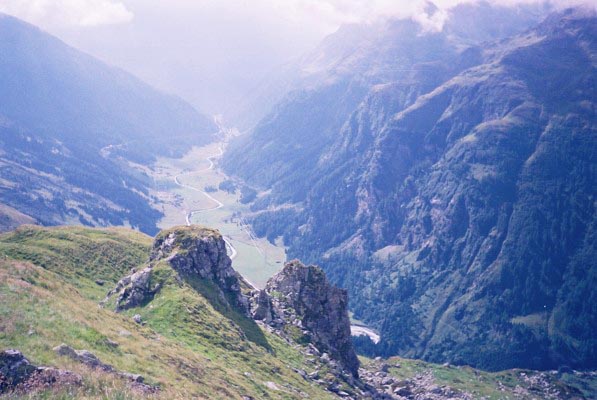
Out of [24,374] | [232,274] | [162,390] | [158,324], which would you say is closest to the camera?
[24,374]

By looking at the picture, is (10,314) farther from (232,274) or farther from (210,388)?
(232,274)

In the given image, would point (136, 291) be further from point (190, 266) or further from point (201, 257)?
point (201, 257)

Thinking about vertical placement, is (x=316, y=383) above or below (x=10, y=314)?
below

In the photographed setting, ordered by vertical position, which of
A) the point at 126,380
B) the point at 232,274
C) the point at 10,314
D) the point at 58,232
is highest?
the point at 58,232

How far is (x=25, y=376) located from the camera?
3403cm

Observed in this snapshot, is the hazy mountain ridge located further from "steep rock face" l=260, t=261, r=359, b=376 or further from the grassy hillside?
"steep rock face" l=260, t=261, r=359, b=376

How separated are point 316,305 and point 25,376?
105 metres

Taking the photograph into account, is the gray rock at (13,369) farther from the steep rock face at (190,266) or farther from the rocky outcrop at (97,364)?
the steep rock face at (190,266)

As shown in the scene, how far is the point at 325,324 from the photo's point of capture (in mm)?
134375

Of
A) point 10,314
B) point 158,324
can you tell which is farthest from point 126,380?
point 158,324

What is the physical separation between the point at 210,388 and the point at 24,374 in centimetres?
2466

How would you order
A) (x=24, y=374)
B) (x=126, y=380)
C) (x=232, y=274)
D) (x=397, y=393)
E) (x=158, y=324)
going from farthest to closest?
(x=397, y=393) → (x=232, y=274) → (x=158, y=324) → (x=126, y=380) → (x=24, y=374)

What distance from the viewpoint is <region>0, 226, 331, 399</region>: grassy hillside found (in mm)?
42750

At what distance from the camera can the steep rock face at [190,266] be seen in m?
92.6
